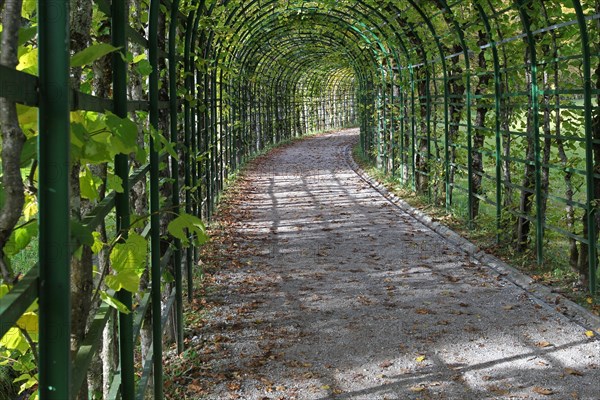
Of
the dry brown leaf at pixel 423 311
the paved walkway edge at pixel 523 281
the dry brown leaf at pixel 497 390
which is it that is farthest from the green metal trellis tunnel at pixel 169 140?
the dry brown leaf at pixel 497 390

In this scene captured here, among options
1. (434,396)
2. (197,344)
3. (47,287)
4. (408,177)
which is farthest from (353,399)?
(408,177)

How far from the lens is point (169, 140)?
197 inches

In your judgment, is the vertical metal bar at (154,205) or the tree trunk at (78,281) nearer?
the tree trunk at (78,281)

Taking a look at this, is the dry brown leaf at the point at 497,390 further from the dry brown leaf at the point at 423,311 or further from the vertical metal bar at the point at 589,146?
the vertical metal bar at the point at 589,146

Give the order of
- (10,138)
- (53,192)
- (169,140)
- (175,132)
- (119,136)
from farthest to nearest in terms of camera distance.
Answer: (169,140), (175,132), (119,136), (10,138), (53,192)

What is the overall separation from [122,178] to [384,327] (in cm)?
344

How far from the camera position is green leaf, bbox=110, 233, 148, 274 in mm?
2193

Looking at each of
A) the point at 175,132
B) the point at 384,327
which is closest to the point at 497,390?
the point at 384,327

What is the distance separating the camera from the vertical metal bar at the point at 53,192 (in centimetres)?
132

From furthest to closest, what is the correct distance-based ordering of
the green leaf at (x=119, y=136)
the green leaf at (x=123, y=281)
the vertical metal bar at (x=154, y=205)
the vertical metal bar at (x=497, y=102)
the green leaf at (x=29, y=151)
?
the vertical metal bar at (x=497, y=102) < the vertical metal bar at (x=154, y=205) < the green leaf at (x=123, y=281) < the green leaf at (x=119, y=136) < the green leaf at (x=29, y=151)

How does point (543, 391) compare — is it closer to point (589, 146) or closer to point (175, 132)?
point (589, 146)

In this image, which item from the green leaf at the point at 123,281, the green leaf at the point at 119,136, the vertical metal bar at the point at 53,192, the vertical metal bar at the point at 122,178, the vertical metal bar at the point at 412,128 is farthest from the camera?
the vertical metal bar at the point at 412,128

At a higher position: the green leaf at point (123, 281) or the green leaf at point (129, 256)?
the green leaf at point (129, 256)

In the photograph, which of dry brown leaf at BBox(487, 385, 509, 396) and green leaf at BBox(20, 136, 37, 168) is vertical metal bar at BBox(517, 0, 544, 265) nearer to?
dry brown leaf at BBox(487, 385, 509, 396)
